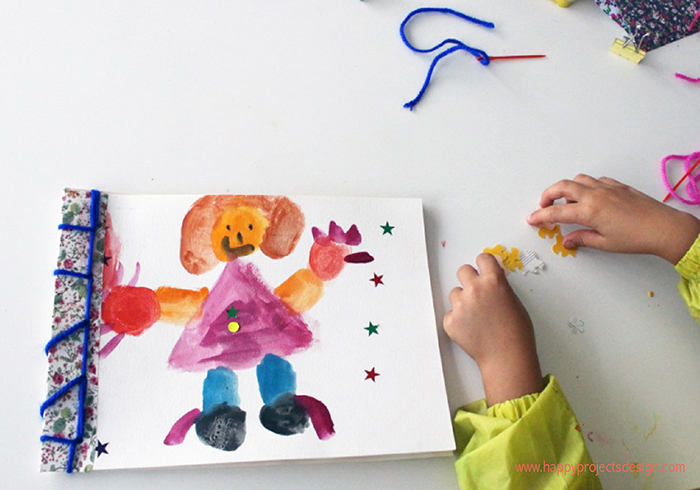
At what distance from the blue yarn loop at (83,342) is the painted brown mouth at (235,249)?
140mm

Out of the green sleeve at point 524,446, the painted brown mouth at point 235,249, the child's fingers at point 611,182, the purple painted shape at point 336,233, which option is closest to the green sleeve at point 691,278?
the child's fingers at point 611,182

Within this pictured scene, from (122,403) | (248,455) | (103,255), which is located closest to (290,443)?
(248,455)

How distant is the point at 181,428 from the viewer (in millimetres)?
583

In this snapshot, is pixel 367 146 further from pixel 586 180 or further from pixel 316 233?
pixel 586 180

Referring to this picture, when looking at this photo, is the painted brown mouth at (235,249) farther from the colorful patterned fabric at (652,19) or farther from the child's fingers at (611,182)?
the colorful patterned fabric at (652,19)

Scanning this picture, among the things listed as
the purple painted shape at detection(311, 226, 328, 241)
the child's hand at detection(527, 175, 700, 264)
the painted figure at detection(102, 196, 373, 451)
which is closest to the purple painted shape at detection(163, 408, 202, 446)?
the painted figure at detection(102, 196, 373, 451)

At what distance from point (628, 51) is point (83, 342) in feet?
2.73

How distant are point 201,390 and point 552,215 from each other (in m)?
0.47

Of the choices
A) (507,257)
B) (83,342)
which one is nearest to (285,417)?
(83,342)

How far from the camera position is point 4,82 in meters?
0.70

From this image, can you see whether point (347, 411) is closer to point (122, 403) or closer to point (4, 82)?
point (122, 403)

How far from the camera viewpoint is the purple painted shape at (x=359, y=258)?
68cm

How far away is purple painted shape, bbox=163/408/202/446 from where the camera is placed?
1.90 ft

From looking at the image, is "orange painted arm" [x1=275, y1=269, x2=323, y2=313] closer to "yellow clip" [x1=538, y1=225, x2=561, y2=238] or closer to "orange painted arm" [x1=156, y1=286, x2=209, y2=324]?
"orange painted arm" [x1=156, y1=286, x2=209, y2=324]
